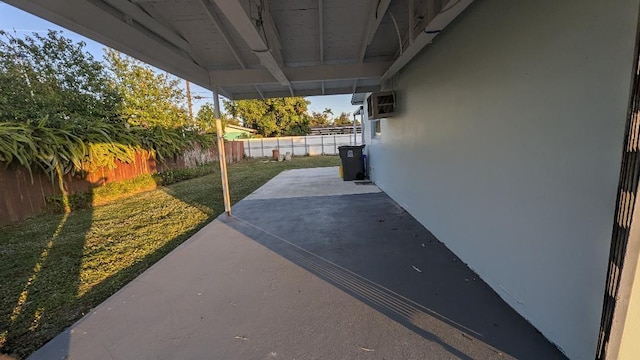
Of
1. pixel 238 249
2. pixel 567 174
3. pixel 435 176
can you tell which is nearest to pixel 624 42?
pixel 567 174

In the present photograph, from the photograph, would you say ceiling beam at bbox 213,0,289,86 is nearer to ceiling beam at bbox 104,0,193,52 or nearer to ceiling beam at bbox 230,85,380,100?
ceiling beam at bbox 104,0,193,52

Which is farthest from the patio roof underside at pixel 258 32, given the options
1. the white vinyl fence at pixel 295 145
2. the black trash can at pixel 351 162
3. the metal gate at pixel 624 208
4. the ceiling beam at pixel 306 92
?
the white vinyl fence at pixel 295 145

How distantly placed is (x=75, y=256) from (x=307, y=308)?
328cm

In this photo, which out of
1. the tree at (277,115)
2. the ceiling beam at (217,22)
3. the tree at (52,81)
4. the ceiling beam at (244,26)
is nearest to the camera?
the ceiling beam at (244,26)

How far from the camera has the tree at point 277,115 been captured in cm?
2412

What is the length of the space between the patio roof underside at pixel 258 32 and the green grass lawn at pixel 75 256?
2376 millimetres

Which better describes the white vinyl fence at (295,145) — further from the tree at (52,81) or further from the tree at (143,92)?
the tree at (52,81)

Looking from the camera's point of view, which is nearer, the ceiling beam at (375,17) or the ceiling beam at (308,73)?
the ceiling beam at (375,17)

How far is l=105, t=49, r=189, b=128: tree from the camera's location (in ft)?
36.6

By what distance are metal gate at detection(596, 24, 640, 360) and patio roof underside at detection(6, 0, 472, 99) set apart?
4.72 feet

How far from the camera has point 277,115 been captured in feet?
80.6

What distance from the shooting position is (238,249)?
346 cm

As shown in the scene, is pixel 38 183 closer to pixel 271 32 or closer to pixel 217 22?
pixel 217 22

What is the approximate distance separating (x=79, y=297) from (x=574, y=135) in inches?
156
